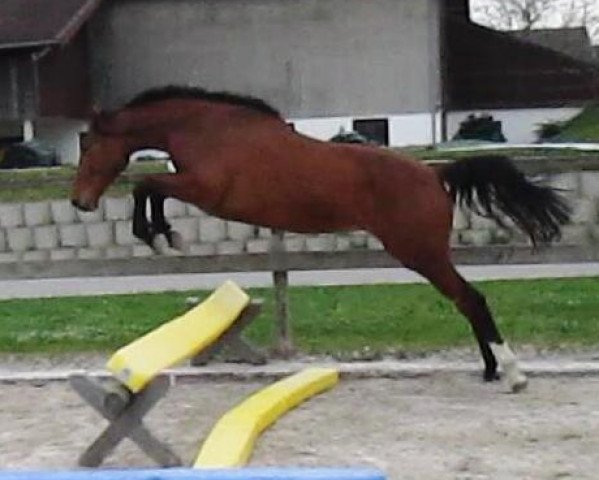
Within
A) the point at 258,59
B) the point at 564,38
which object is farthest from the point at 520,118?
the point at 564,38

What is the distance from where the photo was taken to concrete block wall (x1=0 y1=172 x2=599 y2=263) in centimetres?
1152

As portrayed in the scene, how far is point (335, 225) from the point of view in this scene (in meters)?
6.93

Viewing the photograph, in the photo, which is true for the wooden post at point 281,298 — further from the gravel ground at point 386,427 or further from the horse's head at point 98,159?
the horse's head at point 98,159

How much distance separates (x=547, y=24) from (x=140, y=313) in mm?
52895

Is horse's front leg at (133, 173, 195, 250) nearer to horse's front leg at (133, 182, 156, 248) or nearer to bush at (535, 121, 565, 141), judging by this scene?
horse's front leg at (133, 182, 156, 248)

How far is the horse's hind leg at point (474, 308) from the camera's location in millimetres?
6871

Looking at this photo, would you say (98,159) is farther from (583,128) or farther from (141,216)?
(583,128)

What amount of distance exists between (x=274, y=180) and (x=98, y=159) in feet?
2.83

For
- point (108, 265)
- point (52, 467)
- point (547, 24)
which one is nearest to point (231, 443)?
point (52, 467)

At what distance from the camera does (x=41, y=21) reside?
113 feet

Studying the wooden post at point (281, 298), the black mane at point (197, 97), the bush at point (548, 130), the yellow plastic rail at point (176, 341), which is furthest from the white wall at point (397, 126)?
the yellow plastic rail at point (176, 341)

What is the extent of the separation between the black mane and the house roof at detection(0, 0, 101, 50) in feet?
87.3

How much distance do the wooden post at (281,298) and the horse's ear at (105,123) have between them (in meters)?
1.50

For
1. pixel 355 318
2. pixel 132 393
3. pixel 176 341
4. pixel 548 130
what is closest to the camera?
pixel 132 393
